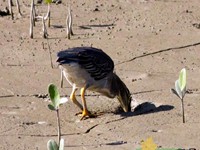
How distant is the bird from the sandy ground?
163mm

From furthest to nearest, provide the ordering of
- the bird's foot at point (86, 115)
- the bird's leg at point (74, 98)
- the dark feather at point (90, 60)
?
the bird's leg at point (74, 98) → the bird's foot at point (86, 115) → the dark feather at point (90, 60)

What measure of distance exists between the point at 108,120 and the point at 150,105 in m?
0.48

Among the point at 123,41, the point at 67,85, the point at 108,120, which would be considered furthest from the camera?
the point at 123,41

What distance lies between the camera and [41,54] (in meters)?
9.19

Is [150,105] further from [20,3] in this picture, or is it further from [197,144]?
[20,3]

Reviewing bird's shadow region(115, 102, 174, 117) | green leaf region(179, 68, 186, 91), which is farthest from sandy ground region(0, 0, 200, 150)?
green leaf region(179, 68, 186, 91)

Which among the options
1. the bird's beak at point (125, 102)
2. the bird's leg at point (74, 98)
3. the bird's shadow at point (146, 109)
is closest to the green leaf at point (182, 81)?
the bird's shadow at point (146, 109)

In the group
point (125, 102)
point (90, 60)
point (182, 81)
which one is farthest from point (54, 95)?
point (125, 102)

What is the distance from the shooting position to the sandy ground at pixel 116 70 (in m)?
6.74

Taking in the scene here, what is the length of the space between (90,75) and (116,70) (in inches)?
43.1

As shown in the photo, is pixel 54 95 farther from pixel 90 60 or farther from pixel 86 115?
pixel 90 60

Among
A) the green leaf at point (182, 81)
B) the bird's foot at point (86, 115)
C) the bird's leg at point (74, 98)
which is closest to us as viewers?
the green leaf at point (182, 81)

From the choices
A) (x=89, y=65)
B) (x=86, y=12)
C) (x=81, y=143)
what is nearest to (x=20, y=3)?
(x=86, y=12)

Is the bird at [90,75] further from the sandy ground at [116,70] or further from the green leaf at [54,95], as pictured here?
the green leaf at [54,95]
